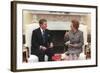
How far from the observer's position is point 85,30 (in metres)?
1.98

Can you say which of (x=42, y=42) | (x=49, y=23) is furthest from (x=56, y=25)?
(x=42, y=42)

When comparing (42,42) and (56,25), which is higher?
(56,25)

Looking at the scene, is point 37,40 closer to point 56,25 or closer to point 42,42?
point 42,42

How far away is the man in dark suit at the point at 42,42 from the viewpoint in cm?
179

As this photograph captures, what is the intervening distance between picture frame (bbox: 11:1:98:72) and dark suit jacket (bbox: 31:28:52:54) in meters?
0.05

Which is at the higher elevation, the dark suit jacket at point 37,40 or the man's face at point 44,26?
the man's face at point 44,26

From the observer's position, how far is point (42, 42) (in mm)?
1820

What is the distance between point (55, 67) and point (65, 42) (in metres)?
0.23

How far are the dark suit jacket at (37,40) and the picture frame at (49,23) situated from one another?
0.05 m

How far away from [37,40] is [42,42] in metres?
0.05

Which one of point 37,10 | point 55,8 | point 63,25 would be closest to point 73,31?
point 63,25

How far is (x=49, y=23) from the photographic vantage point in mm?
1846

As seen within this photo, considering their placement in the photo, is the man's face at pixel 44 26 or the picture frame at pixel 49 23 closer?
the picture frame at pixel 49 23

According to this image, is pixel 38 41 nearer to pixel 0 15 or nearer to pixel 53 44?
pixel 53 44
